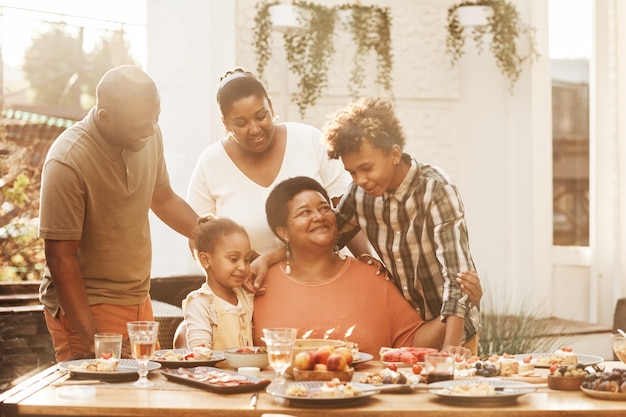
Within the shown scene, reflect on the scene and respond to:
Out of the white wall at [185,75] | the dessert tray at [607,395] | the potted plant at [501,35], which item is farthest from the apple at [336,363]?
the potted plant at [501,35]

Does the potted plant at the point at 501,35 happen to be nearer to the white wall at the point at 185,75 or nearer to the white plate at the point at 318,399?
the white wall at the point at 185,75

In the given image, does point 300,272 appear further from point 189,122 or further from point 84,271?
point 189,122

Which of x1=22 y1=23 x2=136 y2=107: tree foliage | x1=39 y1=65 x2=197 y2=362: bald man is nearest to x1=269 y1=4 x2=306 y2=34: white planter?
x1=39 y1=65 x2=197 y2=362: bald man

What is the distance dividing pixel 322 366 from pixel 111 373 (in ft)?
1.66

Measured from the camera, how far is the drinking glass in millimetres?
2254

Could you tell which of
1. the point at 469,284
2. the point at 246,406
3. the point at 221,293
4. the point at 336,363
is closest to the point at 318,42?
the point at 221,293

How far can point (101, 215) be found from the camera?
10.2 ft

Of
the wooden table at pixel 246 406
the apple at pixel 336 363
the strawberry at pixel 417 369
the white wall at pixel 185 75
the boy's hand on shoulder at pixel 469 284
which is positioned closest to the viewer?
the wooden table at pixel 246 406

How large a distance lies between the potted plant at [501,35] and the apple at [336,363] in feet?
14.0

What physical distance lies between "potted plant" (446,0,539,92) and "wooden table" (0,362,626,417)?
431 centimetres

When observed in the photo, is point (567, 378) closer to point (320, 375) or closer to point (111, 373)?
point (320, 375)

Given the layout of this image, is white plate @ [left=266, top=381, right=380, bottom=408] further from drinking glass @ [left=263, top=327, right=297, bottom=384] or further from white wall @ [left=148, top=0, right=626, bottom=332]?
white wall @ [left=148, top=0, right=626, bottom=332]

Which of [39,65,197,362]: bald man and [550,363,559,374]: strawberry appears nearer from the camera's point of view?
[550,363,559,374]: strawberry

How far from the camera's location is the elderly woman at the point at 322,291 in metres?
3.08
